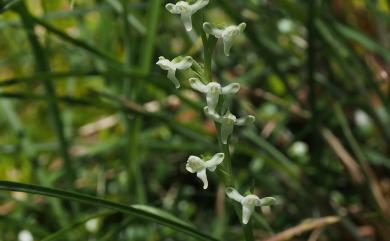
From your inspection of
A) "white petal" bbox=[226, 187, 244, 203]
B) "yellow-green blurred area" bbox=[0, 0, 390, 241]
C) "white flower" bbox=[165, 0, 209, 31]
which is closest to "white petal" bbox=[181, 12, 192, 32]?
"white flower" bbox=[165, 0, 209, 31]

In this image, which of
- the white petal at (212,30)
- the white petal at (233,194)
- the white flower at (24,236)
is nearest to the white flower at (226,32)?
the white petal at (212,30)

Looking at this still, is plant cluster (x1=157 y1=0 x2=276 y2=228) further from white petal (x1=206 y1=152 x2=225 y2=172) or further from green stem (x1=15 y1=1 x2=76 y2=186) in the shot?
green stem (x1=15 y1=1 x2=76 y2=186)

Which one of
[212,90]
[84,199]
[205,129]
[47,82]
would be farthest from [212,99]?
[205,129]

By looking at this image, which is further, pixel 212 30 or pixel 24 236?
pixel 24 236

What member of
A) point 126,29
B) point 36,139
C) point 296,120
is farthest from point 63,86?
point 126,29

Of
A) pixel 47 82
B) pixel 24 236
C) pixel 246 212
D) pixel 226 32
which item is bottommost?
pixel 246 212

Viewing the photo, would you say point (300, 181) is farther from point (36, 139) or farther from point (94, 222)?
point (36, 139)

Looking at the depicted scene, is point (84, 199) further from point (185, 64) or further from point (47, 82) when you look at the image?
point (47, 82)
